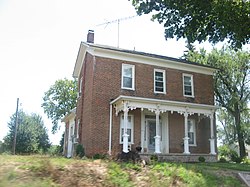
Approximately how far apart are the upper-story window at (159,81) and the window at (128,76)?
187 cm

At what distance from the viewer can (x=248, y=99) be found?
91.5 feet

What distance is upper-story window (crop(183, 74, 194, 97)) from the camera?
21300 millimetres

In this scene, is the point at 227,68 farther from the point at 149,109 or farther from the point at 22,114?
the point at 22,114

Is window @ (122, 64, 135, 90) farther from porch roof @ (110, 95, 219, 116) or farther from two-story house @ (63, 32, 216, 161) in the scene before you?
porch roof @ (110, 95, 219, 116)

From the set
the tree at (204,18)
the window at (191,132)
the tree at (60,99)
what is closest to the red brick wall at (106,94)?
the window at (191,132)

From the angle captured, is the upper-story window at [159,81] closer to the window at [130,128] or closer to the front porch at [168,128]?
the front porch at [168,128]

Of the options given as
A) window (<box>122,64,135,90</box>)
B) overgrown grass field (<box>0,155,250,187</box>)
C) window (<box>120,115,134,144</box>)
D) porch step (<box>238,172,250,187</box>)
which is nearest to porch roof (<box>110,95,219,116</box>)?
window (<box>120,115,134,144</box>)

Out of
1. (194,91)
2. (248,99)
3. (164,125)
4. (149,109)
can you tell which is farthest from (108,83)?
(248,99)

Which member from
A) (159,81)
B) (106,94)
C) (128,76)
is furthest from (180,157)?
(128,76)

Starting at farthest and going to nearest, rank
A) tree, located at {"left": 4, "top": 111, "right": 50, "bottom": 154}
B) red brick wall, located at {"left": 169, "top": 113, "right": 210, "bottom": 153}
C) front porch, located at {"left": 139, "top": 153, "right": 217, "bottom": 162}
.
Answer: tree, located at {"left": 4, "top": 111, "right": 50, "bottom": 154} < red brick wall, located at {"left": 169, "top": 113, "right": 210, "bottom": 153} < front porch, located at {"left": 139, "top": 153, "right": 217, "bottom": 162}

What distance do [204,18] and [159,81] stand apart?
6386mm

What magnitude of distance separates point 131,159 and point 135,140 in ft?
24.2

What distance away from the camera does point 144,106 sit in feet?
58.3

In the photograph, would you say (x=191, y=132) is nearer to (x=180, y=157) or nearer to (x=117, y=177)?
(x=180, y=157)
